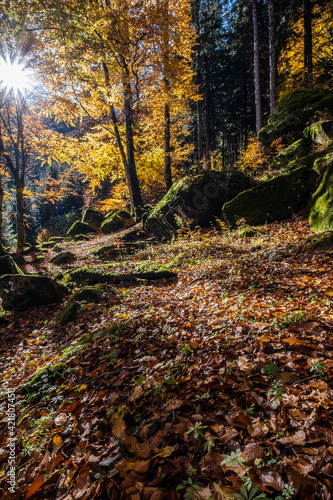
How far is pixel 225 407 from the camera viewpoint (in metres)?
1.98

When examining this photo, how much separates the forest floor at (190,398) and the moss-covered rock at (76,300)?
353 mm

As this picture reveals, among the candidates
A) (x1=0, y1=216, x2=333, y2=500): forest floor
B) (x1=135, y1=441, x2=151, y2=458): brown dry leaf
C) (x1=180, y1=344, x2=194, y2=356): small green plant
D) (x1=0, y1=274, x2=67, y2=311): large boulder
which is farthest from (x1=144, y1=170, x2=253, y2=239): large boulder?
(x1=135, y1=441, x2=151, y2=458): brown dry leaf

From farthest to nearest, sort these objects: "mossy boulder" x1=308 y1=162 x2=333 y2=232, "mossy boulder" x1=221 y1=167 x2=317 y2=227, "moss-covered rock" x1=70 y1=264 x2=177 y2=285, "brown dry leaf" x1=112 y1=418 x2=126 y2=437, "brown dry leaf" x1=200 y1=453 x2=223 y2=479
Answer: "mossy boulder" x1=221 y1=167 x2=317 y2=227 → "moss-covered rock" x1=70 y1=264 x2=177 y2=285 → "mossy boulder" x1=308 y1=162 x2=333 y2=232 → "brown dry leaf" x1=112 y1=418 x2=126 y2=437 → "brown dry leaf" x1=200 y1=453 x2=223 y2=479

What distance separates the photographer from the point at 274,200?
790cm

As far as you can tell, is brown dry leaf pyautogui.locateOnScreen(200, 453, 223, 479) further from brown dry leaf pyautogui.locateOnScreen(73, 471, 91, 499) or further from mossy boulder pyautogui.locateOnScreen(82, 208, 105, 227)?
mossy boulder pyautogui.locateOnScreen(82, 208, 105, 227)

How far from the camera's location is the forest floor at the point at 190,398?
5.01ft

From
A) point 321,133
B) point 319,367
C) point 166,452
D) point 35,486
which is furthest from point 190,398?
point 321,133

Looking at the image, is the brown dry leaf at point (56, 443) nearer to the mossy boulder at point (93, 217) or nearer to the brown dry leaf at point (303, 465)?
the brown dry leaf at point (303, 465)

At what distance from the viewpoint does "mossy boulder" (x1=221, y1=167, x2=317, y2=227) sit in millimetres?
7410

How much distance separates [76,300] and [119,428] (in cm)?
387

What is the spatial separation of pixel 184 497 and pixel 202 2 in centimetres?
2433

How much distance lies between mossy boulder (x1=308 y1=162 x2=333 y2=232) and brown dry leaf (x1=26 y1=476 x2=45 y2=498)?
6345 millimetres

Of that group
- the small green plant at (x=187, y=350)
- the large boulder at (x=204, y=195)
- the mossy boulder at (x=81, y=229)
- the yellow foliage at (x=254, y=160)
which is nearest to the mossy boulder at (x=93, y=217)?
the mossy boulder at (x=81, y=229)

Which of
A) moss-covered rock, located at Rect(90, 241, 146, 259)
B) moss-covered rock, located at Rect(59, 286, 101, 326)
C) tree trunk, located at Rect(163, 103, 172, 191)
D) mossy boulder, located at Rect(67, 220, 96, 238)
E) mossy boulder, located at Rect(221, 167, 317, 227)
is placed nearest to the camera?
moss-covered rock, located at Rect(59, 286, 101, 326)
